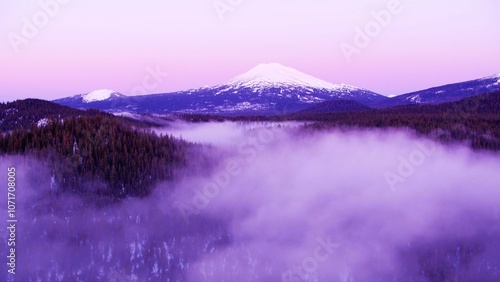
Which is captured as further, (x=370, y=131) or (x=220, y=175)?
(x=370, y=131)

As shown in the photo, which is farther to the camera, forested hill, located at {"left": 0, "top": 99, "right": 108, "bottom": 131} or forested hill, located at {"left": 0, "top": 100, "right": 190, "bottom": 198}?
forested hill, located at {"left": 0, "top": 99, "right": 108, "bottom": 131}

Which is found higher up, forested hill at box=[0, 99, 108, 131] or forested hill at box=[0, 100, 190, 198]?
forested hill at box=[0, 99, 108, 131]

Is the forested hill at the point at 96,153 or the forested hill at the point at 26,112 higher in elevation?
the forested hill at the point at 26,112

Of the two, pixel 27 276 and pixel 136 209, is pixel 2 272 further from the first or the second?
pixel 136 209

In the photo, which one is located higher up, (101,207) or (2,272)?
(101,207)

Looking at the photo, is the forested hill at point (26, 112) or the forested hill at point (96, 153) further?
the forested hill at point (26, 112)

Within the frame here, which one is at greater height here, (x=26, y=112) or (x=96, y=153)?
(x=26, y=112)

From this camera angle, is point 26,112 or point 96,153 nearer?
point 96,153

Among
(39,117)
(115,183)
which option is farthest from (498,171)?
(39,117)
